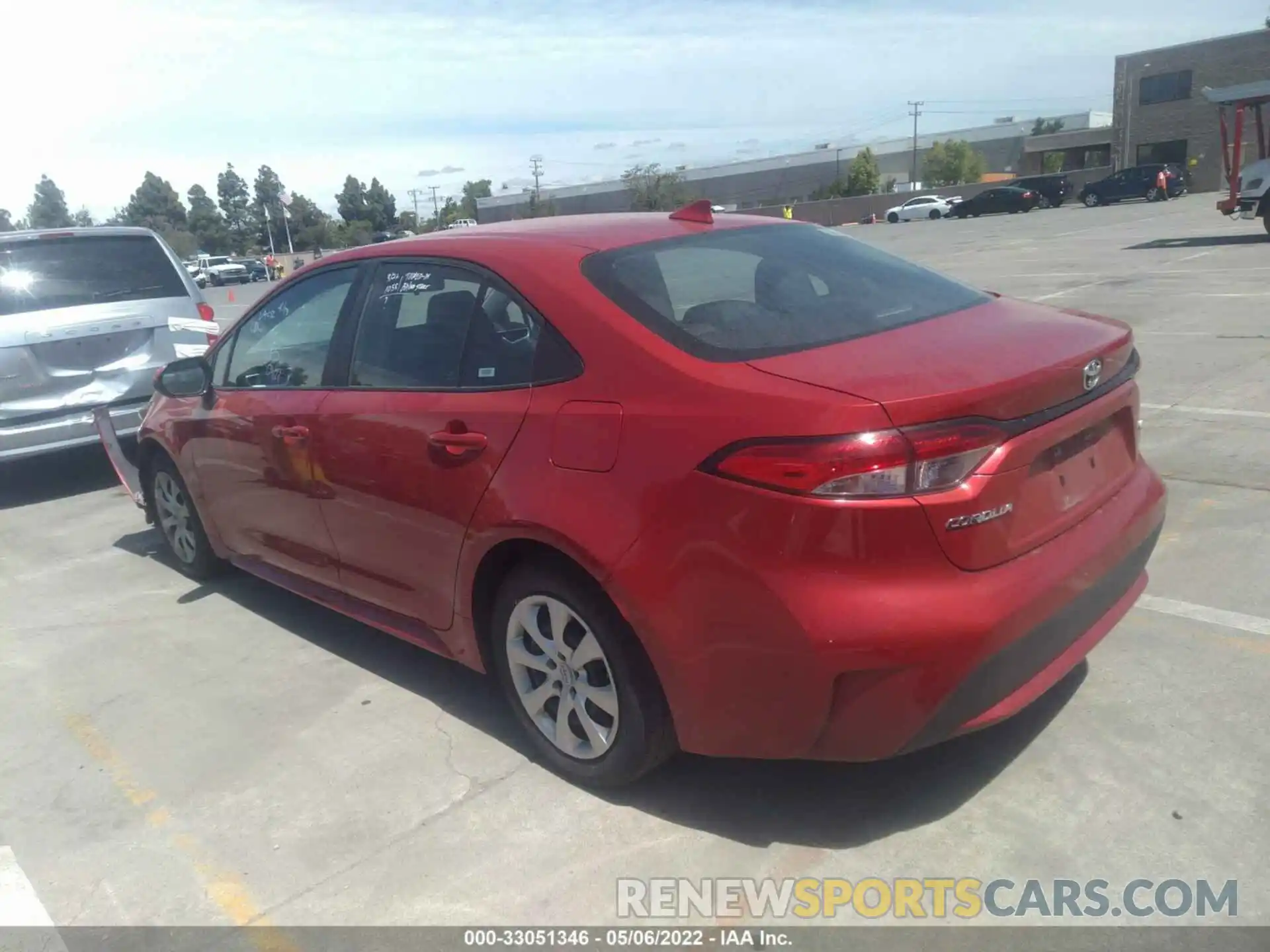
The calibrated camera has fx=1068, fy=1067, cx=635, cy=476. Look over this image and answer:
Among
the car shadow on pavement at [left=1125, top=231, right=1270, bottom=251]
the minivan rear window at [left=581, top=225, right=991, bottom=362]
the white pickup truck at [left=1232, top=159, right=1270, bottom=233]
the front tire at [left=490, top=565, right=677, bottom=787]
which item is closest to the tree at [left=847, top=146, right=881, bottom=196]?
the car shadow on pavement at [left=1125, top=231, right=1270, bottom=251]

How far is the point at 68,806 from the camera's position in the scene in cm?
348

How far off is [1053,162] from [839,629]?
276 feet

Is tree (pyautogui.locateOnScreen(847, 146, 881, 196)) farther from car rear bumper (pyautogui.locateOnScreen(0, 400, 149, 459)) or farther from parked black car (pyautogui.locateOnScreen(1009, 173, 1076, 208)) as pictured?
car rear bumper (pyautogui.locateOnScreen(0, 400, 149, 459))

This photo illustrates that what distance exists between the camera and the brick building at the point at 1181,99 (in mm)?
50281

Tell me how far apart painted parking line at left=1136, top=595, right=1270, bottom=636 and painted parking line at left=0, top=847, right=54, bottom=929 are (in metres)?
3.85

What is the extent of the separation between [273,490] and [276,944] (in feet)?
6.82

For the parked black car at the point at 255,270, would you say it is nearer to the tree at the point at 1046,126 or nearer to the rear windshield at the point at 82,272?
the rear windshield at the point at 82,272

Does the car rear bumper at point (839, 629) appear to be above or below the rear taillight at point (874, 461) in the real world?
below

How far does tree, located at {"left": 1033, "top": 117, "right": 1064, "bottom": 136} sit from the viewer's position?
9769 centimetres

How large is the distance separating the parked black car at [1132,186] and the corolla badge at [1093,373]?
150 feet

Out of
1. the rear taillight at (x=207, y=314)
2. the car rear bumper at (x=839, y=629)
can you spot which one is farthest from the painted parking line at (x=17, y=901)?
the rear taillight at (x=207, y=314)

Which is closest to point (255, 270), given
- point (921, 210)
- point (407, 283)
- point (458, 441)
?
point (921, 210)

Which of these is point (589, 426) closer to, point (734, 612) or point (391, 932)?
point (734, 612)

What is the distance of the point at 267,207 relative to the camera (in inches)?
3516
